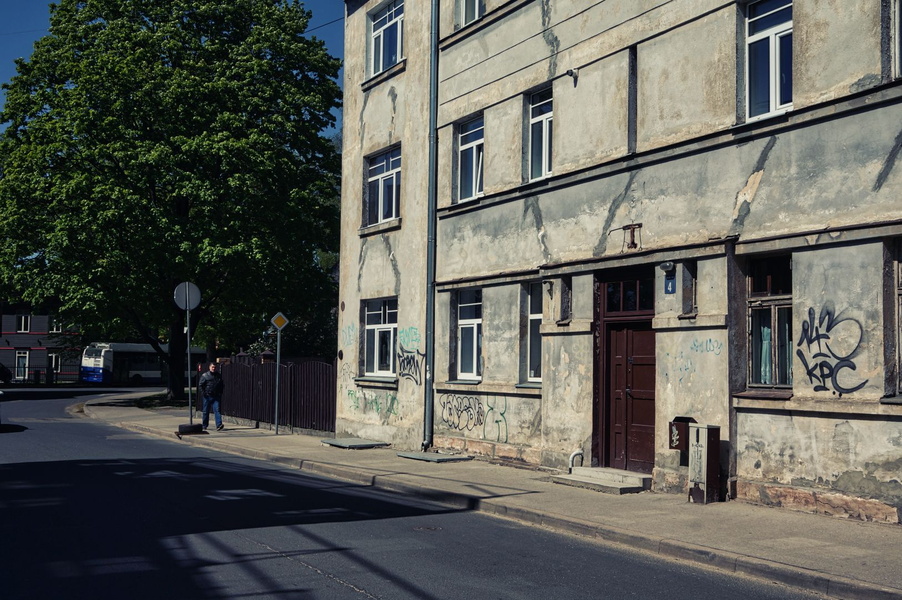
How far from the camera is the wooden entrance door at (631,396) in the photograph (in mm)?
12984

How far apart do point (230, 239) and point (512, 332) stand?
16858 millimetres

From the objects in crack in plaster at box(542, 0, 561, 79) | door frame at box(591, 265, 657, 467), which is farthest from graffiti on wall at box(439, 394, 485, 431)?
crack in plaster at box(542, 0, 561, 79)

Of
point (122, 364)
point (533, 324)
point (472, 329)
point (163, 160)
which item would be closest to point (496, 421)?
point (533, 324)

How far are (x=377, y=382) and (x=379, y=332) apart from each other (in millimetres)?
1182

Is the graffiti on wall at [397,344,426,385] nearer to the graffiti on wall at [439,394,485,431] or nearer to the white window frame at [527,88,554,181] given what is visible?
the graffiti on wall at [439,394,485,431]

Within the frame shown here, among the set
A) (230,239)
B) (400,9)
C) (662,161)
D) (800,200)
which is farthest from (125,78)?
(800,200)

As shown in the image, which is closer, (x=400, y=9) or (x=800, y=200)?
(x=800, y=200)

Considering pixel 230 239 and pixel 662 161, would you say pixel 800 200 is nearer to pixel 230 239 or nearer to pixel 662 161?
pixel 662 161

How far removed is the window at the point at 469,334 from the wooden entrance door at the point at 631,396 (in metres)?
3.65

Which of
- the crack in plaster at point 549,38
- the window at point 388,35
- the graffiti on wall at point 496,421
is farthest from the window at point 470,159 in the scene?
the graffiti on wall at point 496,421

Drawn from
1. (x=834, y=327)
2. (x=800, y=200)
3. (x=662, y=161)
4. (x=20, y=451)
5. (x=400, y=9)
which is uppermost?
(x=400, y=9)

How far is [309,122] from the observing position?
106 feet

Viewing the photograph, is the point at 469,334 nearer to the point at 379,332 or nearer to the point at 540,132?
the point at 379,332

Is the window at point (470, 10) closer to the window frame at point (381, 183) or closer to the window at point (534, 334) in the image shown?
the window frame at point (381, 183)
